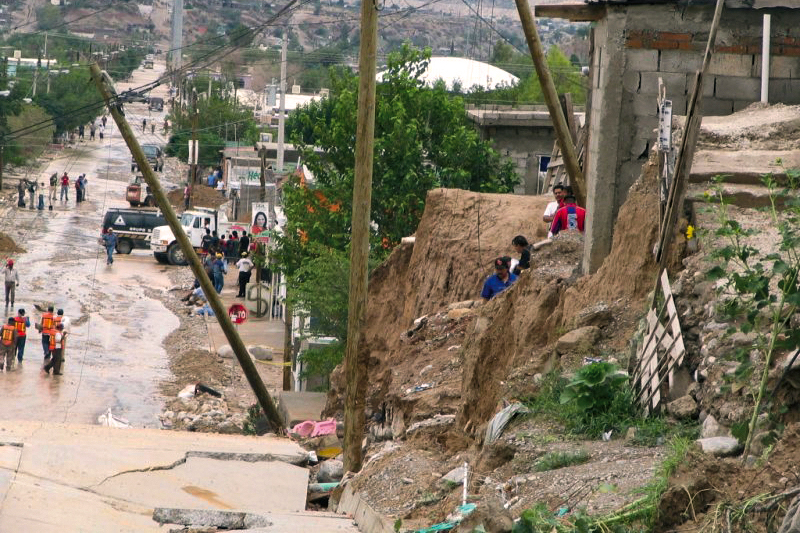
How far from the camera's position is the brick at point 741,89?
47.2ft

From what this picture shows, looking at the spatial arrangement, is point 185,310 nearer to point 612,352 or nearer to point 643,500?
point 612,352

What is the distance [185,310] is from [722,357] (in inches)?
1352

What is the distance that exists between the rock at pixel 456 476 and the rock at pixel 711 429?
1906 mm

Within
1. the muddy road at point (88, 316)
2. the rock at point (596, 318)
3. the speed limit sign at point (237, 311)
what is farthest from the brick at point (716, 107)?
the speed limit sign at point (237, 311)

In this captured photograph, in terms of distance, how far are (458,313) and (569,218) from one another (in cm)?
200

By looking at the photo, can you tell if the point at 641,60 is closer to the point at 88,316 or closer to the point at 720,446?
the point at 720,446

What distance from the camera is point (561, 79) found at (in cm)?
8838

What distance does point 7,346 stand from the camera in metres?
30.0

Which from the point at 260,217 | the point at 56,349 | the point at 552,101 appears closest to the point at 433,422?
the point at 552,101

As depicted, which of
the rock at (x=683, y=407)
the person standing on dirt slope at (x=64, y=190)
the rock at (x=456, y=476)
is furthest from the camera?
the person standing on dirt slope at (x=64, y=190)

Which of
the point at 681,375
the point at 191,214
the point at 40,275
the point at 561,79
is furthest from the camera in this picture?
the point at 561,79

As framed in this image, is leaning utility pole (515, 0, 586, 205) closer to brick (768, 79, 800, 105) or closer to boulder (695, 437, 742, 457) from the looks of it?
brick (768, 79, 800, 105)

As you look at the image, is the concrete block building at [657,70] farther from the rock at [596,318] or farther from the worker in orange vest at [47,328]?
the worker in orange vest at [47,328]

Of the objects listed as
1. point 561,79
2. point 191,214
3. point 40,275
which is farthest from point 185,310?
point 561,79
